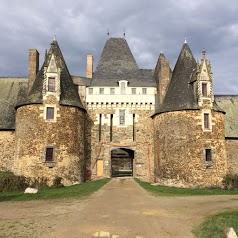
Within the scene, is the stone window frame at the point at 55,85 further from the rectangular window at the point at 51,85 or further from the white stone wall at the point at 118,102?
the white stone wall at the point at 118,102

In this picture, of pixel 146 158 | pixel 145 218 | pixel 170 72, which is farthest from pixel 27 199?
pixel 170 72

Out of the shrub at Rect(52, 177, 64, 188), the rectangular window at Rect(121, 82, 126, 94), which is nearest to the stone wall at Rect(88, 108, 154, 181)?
the rectangular window at Rect(121, 82, 126, 94)

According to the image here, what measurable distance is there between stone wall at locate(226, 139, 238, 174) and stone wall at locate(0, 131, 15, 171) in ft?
65.9

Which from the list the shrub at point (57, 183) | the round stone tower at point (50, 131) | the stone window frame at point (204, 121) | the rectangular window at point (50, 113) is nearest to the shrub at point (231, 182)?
the stone window frame at point (204, 121)

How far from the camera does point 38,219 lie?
11.6 meters

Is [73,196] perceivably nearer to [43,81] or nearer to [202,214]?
[202,214]

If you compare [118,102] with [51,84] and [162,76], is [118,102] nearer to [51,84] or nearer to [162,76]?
[162,76]

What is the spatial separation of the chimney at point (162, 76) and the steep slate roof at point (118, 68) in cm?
88

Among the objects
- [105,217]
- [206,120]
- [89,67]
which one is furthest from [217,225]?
[89,67]

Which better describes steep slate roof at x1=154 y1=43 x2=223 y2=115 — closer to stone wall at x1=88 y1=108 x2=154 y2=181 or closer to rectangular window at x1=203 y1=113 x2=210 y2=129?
rectangular window at x1=203 y1=113 x2=210 y2=129

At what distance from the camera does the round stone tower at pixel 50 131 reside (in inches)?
969

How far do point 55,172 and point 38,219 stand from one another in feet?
43.1

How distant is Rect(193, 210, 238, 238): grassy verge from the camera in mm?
9598

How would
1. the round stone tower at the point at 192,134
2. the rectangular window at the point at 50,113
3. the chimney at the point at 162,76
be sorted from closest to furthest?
the round stone tower at the point at 192,134 < the rectangular window at the point at 50,113 < the chimney at the point at 162,76
